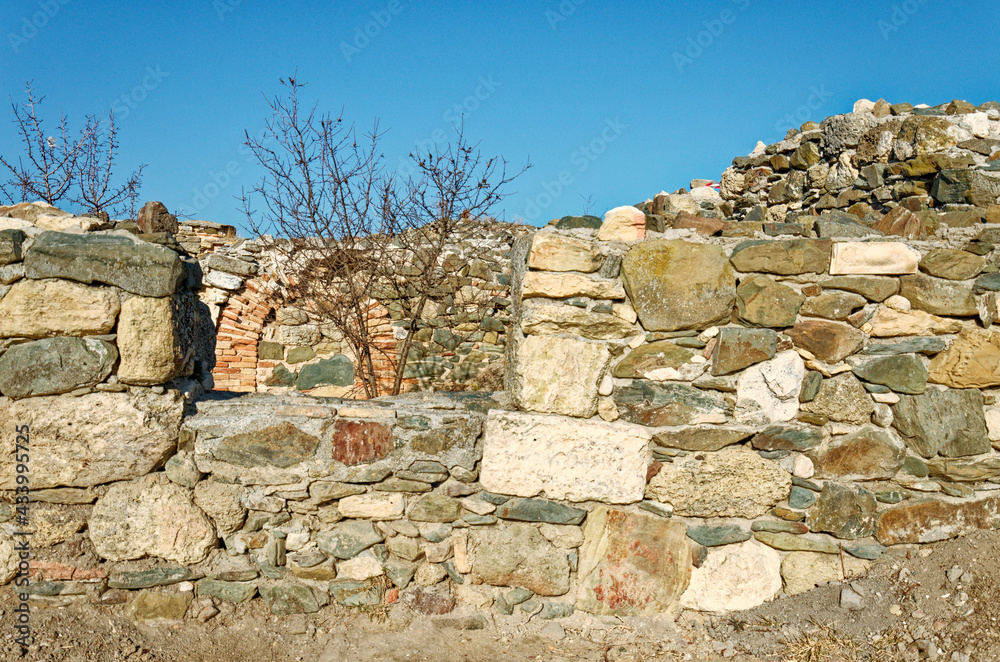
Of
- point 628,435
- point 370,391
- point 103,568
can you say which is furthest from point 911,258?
point 370,391

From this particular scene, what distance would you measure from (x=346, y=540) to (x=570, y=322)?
1273 mm

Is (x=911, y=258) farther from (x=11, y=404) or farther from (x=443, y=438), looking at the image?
(x=11, y=404)

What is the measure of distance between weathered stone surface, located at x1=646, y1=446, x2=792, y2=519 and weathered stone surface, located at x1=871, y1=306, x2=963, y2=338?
72 centimetres

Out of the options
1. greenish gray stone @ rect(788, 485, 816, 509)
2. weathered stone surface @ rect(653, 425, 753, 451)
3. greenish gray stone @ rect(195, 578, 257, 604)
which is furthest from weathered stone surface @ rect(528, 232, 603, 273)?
greenish gray stone @ rect(195, 578, 257, 604)

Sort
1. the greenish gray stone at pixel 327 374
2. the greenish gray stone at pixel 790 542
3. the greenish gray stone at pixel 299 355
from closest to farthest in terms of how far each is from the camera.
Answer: the greenish gray stone at pixel 790 542 < the greenish gray stone at pixel 327 374 < the greenish gray stone at pixel 299 355

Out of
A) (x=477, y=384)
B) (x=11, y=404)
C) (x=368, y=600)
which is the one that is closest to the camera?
(x=11, y=404)

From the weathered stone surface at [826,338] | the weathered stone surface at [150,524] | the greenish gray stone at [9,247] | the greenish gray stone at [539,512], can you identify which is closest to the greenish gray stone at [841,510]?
the weathered stone surface at [826,338]

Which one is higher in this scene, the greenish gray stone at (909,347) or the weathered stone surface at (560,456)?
the greenish gray stone at (909,347)

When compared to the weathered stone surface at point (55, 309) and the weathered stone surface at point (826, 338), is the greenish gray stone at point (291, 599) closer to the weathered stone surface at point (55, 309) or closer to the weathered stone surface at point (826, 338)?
the weathered stone surface at point (55, 309)

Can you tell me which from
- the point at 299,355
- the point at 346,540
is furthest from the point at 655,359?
the point at 299,355

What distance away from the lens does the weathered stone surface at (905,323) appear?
2.46 meters

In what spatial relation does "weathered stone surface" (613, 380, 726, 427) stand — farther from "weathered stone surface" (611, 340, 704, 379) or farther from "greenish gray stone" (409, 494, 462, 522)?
"greenish gray stone" (409, 494, 462, 522)

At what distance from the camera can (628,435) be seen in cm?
241

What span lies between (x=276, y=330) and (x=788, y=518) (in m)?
5.60
